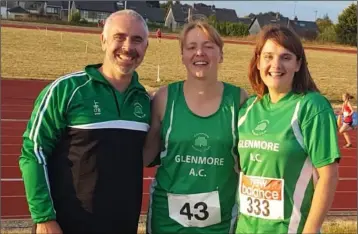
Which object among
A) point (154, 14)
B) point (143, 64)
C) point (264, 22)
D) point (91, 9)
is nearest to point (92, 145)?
point (143, 64)

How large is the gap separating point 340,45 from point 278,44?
57692mm

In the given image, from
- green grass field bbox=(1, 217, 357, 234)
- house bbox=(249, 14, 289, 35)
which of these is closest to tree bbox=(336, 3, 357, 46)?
house bbox=(249, 14, 289, 35)

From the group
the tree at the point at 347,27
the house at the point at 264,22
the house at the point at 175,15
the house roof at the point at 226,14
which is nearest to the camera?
the house at the point at 264,22

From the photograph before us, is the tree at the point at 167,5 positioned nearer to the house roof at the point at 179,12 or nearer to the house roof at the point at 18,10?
the house roof at the point at 179,12

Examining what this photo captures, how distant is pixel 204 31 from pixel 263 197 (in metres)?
0.99

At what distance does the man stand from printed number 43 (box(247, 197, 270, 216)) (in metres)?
0.63

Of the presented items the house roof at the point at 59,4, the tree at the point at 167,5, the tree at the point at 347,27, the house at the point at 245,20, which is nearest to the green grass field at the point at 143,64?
the tree at the point at 347,27

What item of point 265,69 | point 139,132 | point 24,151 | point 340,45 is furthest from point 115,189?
point 340,45

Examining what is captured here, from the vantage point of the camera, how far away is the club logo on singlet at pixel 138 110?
2.89 meters

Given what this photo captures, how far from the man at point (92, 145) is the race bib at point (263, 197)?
2.01 feet

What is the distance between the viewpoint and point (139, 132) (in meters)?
2.87

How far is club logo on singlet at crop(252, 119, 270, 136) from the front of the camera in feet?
8.70

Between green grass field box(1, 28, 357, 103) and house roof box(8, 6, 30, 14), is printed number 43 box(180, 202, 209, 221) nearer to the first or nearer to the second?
green grass field box(1, 28, 357, 103)

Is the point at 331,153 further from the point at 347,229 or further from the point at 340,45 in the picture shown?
the point at 340,45
